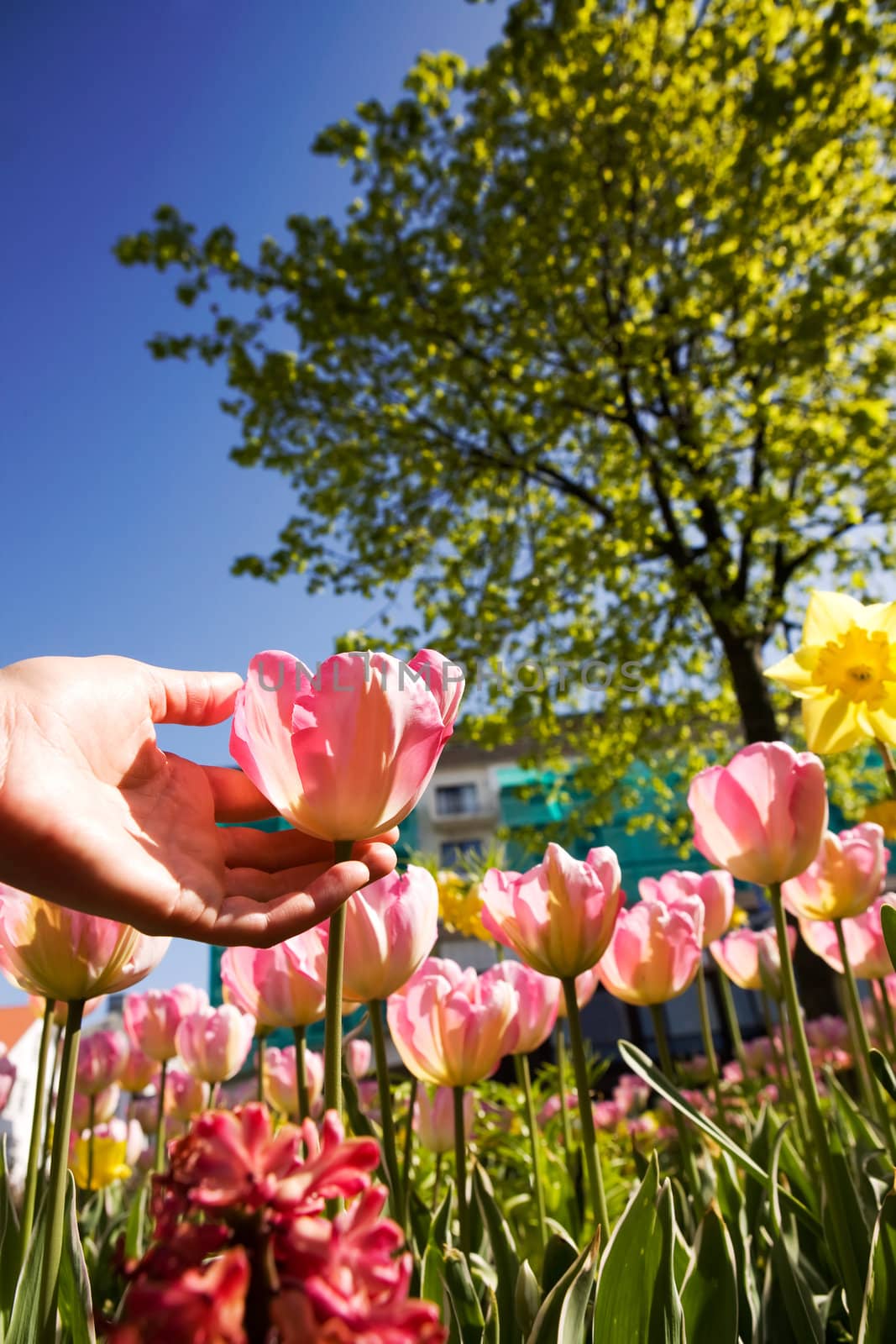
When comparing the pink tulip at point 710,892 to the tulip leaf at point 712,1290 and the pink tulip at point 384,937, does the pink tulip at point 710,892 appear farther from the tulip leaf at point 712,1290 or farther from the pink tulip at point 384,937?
the tulip leaf at point 712,1290

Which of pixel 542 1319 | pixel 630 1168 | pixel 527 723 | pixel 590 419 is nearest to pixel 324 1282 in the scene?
pixel 542 1319

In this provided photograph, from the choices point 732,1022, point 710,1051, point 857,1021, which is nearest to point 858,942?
point 732,1022

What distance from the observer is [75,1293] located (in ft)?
2.52

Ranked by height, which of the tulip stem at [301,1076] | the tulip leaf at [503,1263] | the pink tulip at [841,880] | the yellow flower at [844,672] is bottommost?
the tulip leaf at [503,1263]

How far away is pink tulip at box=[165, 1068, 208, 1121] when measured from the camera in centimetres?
204

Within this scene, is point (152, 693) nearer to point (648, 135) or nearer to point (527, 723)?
Result: point (527, 723)

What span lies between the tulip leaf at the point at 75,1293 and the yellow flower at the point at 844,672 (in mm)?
1028

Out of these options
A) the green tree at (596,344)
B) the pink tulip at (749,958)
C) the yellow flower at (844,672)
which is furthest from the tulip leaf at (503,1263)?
the green tree at (596,344)

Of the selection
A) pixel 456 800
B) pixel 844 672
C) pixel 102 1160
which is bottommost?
pixel 102 1160

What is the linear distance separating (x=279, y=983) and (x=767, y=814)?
0.67m

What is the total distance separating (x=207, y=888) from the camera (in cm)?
79

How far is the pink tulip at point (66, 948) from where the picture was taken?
0.87m

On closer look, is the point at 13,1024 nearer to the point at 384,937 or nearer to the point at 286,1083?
the point at 286,1083

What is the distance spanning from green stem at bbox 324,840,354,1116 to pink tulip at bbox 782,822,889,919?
944mm
